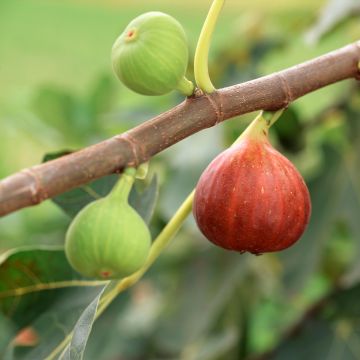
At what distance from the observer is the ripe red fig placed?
754 millimetres

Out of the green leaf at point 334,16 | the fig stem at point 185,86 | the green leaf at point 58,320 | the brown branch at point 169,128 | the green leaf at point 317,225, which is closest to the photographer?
the brown branch at point 169,128

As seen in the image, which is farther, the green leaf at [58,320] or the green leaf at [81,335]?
the green leaf at [58,320]

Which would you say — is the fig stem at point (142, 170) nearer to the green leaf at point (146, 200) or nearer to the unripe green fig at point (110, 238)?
the unripe green fig at point (110, 238)

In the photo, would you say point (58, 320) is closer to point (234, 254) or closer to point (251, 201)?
point (251, 201)

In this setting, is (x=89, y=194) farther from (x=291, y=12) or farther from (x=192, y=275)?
(x=291, y=12)

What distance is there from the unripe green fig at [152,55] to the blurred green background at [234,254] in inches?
27.0

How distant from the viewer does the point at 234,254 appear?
1.75 m

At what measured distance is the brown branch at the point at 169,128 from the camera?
2.00 feet

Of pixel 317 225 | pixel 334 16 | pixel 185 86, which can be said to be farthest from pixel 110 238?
pixel 317 225

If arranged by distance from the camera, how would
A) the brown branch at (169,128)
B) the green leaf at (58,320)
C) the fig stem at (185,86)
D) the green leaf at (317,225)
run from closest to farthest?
the brown branch at (169,128) < the fig stem at (185,86) < the green leaf at (58,320) < the green leaf at (317,225)

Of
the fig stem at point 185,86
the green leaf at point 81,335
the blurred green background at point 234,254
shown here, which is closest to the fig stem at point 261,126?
the fig stem at point 185,86

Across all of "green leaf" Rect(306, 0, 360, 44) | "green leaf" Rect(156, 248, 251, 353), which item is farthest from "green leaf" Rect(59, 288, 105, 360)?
"green leaf" Rect(156, 248, 251, 353)

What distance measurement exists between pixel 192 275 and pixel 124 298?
205 mm

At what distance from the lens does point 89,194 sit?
3.38 feet
